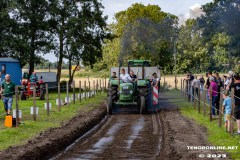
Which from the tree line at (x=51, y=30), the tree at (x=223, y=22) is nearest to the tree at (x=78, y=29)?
the tree line at (x=51, y=30)

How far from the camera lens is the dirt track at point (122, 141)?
11.9 metres

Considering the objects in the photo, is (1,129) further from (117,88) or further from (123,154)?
(117,88)

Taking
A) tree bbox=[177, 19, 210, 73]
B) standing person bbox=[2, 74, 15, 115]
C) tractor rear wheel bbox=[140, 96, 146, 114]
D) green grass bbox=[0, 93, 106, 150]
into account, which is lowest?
green grass bbox=[0, 93, 106, 150]

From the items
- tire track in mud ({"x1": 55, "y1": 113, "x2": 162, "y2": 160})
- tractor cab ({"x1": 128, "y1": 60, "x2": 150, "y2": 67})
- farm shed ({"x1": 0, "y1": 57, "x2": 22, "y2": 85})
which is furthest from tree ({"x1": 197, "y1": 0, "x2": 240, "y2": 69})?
tire track in mud ({"x1": 55, "y1": 113, "x2": 162, "y2": 160})

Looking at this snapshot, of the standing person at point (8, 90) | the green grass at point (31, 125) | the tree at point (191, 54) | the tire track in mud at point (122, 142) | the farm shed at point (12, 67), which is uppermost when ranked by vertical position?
the tree at point (191, 54)

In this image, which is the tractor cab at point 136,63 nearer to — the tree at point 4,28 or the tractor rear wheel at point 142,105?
the tractor rear wheel at point 142,105

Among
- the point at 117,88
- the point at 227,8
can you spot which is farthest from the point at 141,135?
the point at 227,8

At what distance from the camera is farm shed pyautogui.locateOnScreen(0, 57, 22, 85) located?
40.2m

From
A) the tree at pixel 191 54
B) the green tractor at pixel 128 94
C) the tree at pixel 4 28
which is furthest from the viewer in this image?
the tree at pixel 191 54

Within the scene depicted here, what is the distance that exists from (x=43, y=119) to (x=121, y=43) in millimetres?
44866

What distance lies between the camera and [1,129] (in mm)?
15820

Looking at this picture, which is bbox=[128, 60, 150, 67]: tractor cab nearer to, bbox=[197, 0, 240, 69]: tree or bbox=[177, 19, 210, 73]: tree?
bbox=[197, 0, 240, 69]: tree

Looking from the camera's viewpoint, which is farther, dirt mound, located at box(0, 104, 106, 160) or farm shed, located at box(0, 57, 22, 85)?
farm shed, located at box(0, 57, 22, 85)

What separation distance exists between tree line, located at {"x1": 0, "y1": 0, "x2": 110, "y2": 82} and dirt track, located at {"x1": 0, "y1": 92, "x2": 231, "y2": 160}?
80.5 ft
